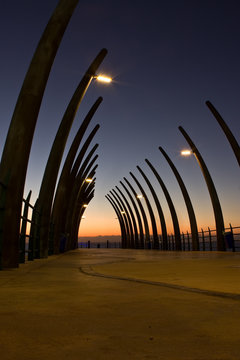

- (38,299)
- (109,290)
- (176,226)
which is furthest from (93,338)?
(176,226)

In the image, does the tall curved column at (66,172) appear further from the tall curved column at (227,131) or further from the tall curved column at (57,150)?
the tall curved column at (227,131)

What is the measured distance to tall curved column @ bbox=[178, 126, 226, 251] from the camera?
21.0 metres

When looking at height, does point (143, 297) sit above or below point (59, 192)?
below

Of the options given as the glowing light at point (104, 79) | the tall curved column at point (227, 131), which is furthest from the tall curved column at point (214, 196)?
the glowing light at point (104, 79)

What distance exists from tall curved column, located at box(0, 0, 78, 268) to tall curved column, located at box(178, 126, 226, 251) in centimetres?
1477

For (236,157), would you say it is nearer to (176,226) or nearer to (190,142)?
(190,142)

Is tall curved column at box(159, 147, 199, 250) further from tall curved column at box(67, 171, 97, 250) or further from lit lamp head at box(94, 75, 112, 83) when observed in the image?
lit lamp head at box(94, 75, 112, 83)

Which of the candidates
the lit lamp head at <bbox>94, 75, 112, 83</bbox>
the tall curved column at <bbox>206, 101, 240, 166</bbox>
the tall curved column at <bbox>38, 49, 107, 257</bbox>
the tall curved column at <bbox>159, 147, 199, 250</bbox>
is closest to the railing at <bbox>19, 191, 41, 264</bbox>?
the tall curved column at <bbox>38, 49, 107, 257</bbox>

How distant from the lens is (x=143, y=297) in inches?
140

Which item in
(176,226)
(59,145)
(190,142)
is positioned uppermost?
(190,142)

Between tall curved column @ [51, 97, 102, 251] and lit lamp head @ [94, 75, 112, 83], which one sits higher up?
lit lamp head @ [94, 75, 112, 83]

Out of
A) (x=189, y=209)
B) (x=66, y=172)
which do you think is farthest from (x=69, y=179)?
(x=189, y=209)

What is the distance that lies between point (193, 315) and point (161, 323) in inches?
15.0

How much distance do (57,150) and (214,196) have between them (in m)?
11.9
